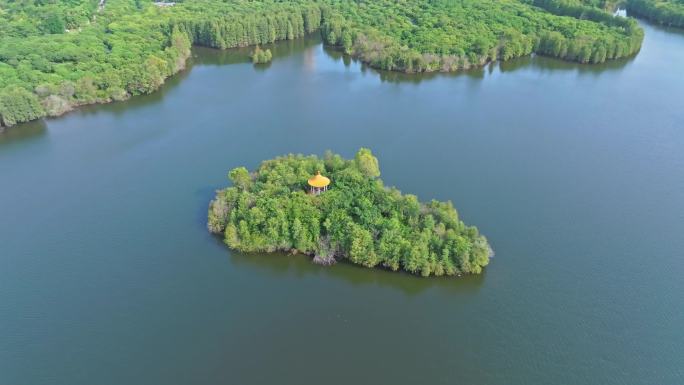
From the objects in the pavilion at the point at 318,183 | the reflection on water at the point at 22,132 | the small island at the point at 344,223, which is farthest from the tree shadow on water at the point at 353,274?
the reflection on water at the point at 22,132

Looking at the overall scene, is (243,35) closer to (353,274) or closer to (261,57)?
(261,57)

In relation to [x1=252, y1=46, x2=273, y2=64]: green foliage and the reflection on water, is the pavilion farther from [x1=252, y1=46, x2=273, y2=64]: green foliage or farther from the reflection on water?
[x1=252, y1=46, x2=273, y2=64]: green foliage

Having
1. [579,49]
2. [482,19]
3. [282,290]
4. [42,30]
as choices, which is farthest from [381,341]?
[42,30]

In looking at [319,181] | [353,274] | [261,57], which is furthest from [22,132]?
[353,274]

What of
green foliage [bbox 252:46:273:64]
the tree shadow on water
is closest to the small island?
the tree shadow on water

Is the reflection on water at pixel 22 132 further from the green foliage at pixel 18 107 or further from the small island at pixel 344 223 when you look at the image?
the small island at pixel 344 223

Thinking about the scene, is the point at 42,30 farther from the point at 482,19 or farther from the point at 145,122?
the point at 482,19
